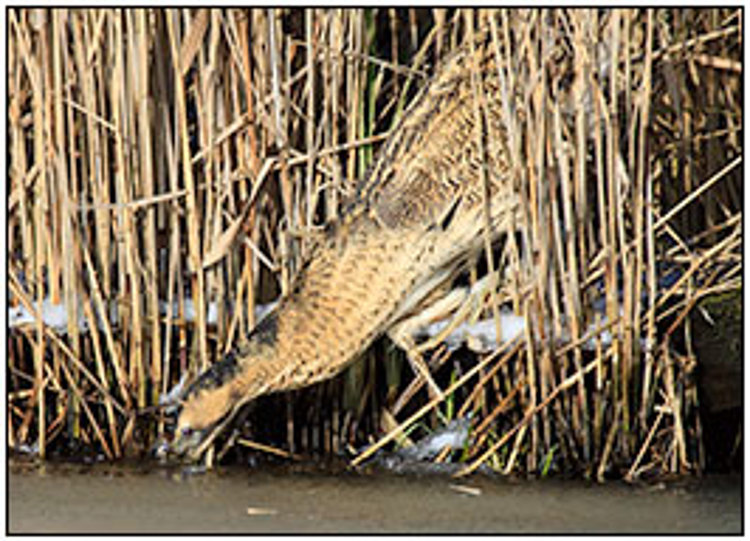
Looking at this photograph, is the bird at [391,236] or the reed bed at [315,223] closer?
the reed bed at [315,223]

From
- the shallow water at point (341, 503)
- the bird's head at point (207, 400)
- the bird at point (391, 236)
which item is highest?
the bird at point (391, 236)

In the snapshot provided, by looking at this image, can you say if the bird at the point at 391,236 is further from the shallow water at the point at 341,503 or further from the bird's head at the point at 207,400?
the shallow water at the point at 341,503

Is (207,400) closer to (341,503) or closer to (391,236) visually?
(341,503)

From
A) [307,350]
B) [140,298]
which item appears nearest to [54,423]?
[140,298]

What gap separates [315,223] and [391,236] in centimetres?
25

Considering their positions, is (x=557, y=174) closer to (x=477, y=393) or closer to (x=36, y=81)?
(x=477, y=393)

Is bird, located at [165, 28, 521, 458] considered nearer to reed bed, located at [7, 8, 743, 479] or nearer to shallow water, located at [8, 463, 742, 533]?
reed bed, located at [7, 8, 743, 479]

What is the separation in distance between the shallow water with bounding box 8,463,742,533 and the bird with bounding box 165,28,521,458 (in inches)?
9.3

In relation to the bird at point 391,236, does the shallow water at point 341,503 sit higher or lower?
lower

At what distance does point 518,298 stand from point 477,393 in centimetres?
31

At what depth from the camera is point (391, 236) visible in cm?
430

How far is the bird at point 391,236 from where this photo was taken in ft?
13.9

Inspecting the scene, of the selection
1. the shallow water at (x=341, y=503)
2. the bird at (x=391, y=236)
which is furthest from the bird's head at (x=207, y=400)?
the shallow water at (x=341, y=503)

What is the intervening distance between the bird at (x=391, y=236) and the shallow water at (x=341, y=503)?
0.78ft
